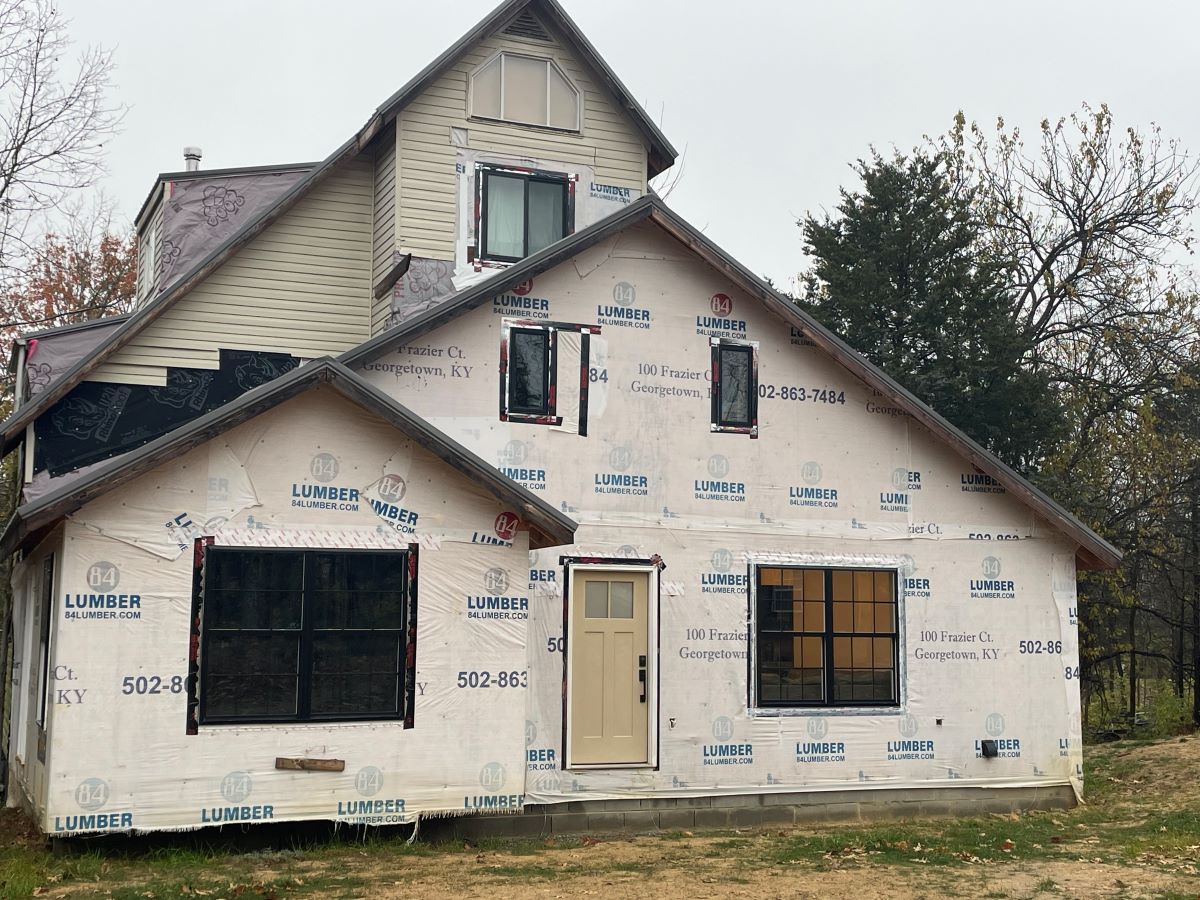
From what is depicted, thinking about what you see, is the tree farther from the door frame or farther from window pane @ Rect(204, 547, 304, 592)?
window pane @ Rect(204, 547, 304, 592)

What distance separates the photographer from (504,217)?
1639cm

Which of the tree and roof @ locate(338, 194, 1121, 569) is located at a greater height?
the tree

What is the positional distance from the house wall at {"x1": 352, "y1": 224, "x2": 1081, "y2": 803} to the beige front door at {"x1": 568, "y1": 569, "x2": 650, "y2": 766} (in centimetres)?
18

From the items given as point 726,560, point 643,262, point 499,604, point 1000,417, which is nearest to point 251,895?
point 499,604

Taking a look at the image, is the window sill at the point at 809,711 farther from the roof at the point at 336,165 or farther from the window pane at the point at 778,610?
the roof at the point at 336,165

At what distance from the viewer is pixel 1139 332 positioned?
27.3m

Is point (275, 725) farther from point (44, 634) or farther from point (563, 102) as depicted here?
point (563, 102)

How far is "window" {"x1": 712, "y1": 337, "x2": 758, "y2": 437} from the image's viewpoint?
46.9 feet

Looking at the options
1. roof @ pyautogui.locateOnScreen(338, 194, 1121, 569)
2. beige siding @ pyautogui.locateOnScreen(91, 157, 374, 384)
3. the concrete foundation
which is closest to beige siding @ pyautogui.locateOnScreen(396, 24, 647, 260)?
beige siding @ pyautogui.locateOnScreen(91, 157, 374, 384)

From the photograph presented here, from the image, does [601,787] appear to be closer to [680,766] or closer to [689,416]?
Result: [680,766]

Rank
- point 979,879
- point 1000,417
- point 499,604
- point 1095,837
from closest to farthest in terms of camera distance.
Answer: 1. point 979,879
2. point 499,604
3. point 1095,837
4. point 1000,417

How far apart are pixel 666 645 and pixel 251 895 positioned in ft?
18.0

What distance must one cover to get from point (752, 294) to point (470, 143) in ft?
14.5

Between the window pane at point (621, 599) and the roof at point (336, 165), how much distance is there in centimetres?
602
